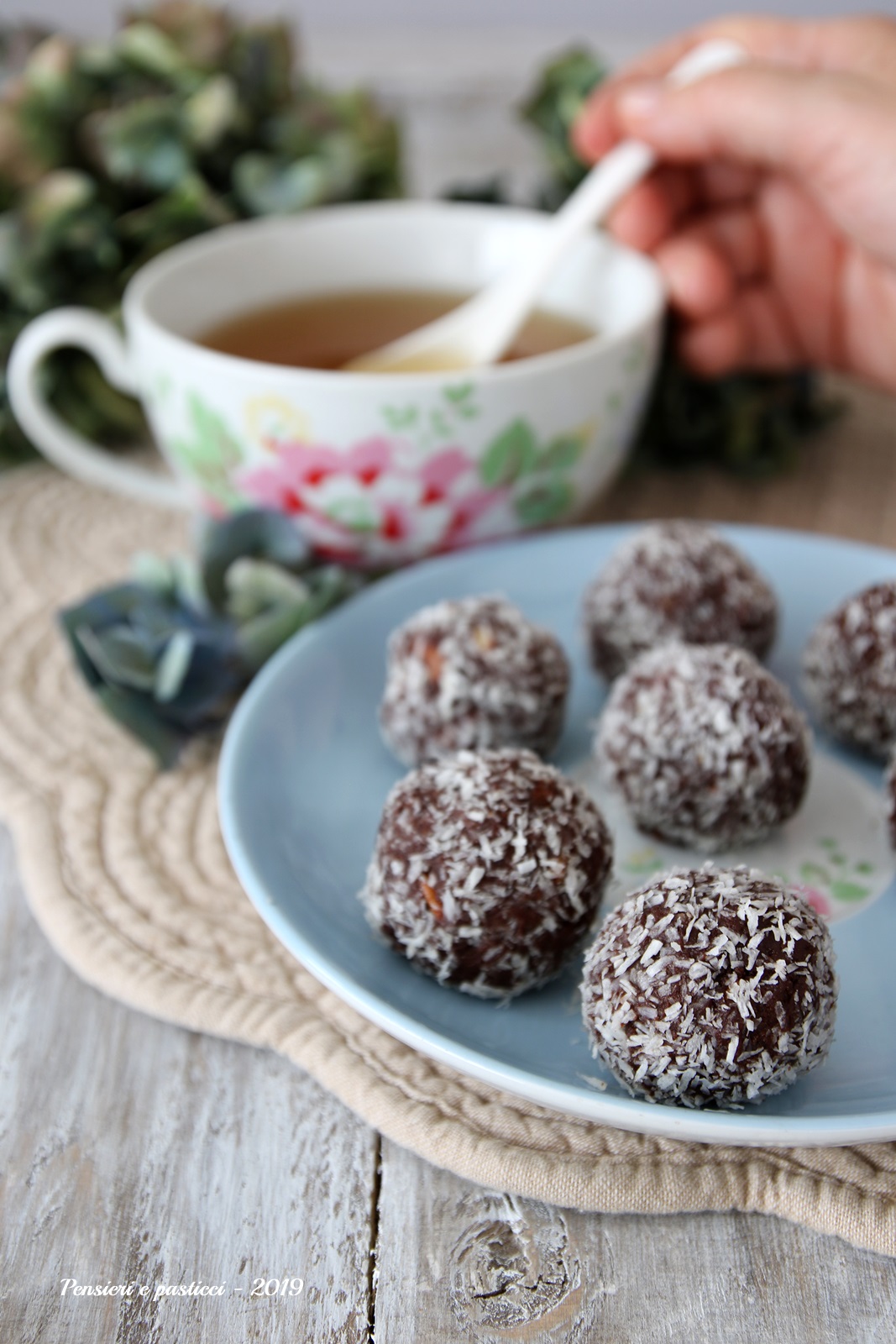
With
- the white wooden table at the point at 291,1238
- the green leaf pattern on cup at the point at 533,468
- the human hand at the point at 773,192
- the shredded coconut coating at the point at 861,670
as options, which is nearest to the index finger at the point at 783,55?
the human hand at the point at 773,192

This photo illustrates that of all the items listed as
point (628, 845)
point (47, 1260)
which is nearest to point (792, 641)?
point (628, 845)

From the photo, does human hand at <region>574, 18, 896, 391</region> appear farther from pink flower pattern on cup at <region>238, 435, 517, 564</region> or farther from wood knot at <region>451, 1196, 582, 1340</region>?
wood knot at <region>451, 1196, 582, 1340</region>

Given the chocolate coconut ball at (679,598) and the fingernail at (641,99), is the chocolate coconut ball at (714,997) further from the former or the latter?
the fingernail at (641,99)

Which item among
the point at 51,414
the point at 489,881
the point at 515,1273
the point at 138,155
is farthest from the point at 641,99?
the point at 515,1273

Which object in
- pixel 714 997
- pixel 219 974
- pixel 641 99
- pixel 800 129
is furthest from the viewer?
pixel 641 99

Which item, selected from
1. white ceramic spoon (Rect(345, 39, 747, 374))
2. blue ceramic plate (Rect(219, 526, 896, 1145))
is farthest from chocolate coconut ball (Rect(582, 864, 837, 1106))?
white ceramic spoon (Rect(345, 39, 747, 374))

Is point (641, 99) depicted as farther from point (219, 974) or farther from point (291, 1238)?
point (291, 1238)
